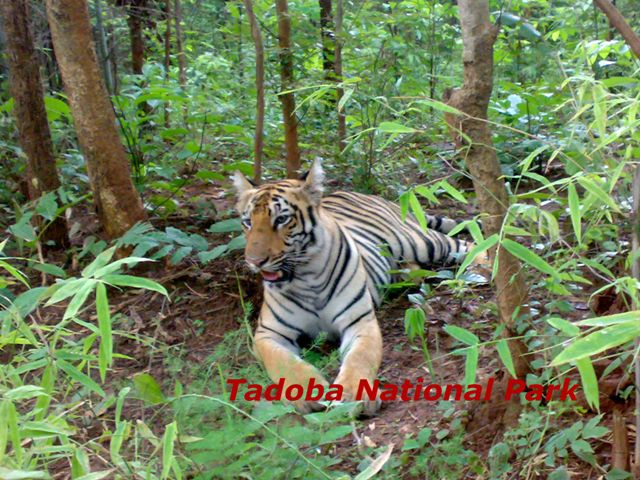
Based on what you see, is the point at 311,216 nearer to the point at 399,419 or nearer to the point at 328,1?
the point at 399,419

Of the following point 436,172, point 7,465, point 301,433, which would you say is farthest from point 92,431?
point 436,172

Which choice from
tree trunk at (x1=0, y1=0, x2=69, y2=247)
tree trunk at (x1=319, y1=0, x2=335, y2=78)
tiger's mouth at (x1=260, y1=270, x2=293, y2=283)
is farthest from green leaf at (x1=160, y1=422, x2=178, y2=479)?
tree trunk at (x1=319, y1=0, x2=335, y2=78)

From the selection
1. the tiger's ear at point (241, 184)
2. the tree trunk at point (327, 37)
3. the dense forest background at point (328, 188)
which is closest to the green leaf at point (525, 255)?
the dense forest background at point (328, 188)

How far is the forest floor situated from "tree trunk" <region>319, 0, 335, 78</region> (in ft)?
5.43

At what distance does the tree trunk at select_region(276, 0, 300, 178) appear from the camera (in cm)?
514

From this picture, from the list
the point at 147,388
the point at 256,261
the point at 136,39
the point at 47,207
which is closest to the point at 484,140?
the point at 147,388

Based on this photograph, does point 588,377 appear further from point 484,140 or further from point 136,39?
point 136,39

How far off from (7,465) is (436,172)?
4931 mm

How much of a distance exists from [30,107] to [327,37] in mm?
2402

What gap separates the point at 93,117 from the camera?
15.6ft

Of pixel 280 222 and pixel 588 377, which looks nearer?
pixel 588 377

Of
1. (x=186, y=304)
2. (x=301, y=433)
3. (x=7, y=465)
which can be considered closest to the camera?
(x=7, y=465)

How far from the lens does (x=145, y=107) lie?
7.60 metres

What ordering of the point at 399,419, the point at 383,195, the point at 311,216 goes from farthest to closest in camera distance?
the point at 383,195 < the point at 311,216 < the point at 399,419
